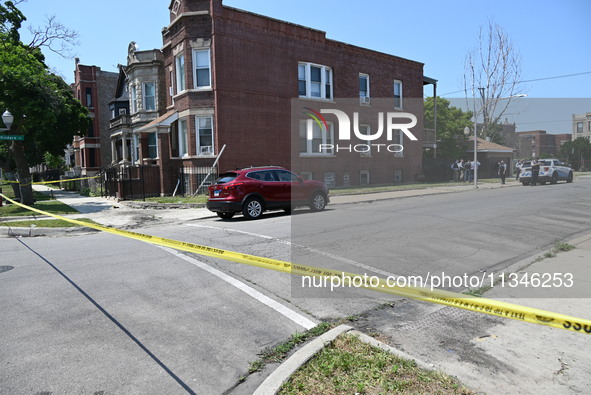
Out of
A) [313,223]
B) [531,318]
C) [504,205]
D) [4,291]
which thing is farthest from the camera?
[504,205]

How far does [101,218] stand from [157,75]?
13527 mm

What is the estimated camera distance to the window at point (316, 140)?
24.7m

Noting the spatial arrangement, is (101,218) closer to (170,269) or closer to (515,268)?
(170,269)

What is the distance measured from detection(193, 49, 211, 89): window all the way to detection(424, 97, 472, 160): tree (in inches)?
1015

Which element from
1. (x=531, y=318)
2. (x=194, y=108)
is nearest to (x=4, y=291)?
(x=531, y=318)

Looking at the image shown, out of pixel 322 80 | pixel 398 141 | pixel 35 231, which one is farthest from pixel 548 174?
pixel 35 231

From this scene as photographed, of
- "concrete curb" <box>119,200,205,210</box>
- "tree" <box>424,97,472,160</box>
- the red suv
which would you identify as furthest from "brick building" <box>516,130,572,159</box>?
the red suv

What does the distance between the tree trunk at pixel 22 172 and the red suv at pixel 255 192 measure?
31.9ft

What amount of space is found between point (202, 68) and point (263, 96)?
3527 millimetres

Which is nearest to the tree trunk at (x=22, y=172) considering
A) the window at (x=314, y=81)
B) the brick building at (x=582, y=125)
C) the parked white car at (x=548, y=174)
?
the window at (x=314, y=81)

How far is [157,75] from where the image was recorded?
25.7m

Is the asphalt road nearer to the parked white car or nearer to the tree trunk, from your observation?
the tree trunk

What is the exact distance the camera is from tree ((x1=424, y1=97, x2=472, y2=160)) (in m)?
39.2

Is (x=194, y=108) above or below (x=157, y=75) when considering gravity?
below
